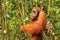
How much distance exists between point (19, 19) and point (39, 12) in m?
0.70

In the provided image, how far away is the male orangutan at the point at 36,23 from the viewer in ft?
10.8

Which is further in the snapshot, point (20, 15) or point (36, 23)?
point (20, 15)

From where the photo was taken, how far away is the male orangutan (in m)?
3.30

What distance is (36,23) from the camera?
10.9ft

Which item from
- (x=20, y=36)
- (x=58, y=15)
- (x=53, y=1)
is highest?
(x=53, y=1)

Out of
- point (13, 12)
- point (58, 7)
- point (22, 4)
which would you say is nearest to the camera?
point (22, 4)

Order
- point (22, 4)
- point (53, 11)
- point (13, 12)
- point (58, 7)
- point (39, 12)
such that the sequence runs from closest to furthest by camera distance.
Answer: point (39, 12)
point (22, 4)
point (13, 12)
point (53, 11)
point (58, 7)

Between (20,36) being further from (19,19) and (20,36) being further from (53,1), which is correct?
(53,1)

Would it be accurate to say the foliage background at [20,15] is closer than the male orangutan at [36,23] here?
No

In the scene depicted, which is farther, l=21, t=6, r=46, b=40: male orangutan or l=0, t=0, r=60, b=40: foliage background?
l=0, t=0, r=60, b=40: foliage background

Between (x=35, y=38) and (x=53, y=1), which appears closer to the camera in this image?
(x=35, y=38)

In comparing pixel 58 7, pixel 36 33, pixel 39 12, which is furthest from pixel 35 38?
pixel 58 7

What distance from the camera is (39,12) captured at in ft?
10.9

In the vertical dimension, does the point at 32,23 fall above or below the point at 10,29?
above
